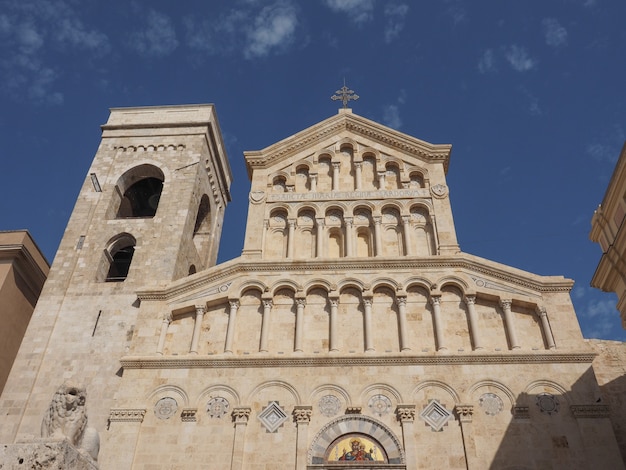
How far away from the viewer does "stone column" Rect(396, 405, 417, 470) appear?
15750 millimetres

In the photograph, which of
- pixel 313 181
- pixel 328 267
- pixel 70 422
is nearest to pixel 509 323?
pixel 328 267

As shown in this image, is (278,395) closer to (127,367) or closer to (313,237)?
(127,367)

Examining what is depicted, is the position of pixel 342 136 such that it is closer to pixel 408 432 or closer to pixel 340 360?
pixel 340 360

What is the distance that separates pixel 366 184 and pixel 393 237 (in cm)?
320

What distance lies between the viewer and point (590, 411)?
53.3 feet

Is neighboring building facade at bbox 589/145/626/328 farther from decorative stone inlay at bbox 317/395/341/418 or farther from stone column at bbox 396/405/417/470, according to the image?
decorative stone inlay at bbox 317/395/341/418

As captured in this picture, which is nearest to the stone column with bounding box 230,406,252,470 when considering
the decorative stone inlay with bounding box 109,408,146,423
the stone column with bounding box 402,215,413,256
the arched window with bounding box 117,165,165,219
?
the decorative stone inlay with bounding box 109,408,146,423

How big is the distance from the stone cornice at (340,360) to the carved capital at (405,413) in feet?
4.62

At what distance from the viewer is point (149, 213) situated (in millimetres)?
31828

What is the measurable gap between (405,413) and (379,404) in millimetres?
829

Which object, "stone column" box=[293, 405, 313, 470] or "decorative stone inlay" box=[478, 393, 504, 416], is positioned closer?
"stone column" box=[293, 405, 313, 470]

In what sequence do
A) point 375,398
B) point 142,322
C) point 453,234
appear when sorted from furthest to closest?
point 453,234, point 142,322, point 375,398

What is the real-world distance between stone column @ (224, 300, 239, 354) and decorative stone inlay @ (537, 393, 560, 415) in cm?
965

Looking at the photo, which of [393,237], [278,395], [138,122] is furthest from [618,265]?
[138,122]
